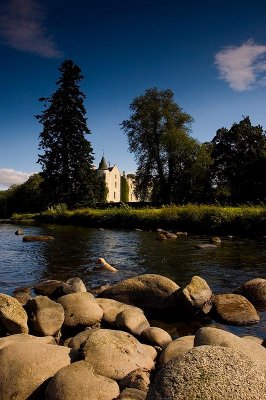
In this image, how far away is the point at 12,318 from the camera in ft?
20.3

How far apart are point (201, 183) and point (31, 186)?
126 feet

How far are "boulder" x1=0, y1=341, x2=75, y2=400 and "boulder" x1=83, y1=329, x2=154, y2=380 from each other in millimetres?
353

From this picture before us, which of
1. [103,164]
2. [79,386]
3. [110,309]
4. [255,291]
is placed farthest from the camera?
[103,164]

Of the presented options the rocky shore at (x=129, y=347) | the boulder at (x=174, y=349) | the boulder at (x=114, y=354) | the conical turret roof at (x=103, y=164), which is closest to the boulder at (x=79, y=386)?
the rocky shore at (x=129, y=347)

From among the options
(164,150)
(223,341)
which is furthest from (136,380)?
(164,150)

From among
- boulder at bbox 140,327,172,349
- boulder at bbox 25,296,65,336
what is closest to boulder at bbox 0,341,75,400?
boulder at bbox 25,296,65,336

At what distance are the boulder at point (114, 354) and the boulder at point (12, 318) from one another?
1596 millimetres

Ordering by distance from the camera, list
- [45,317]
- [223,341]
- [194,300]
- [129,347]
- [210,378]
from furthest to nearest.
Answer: [194,300] → [45,317] → [129,347] → [223,341] → [210,378]

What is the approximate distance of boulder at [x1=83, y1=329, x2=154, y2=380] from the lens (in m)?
4.84

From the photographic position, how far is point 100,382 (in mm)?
4301

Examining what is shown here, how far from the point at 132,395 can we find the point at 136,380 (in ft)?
1.67

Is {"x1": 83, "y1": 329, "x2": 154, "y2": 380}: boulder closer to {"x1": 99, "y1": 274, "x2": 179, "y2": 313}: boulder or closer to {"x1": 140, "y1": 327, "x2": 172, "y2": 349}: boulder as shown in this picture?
{"x1": 140, "y1": 327, "x2": 172, "y2": 349}: boulder

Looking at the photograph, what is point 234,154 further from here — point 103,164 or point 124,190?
point 124,190

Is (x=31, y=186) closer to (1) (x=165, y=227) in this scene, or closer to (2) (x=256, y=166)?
(2) (x=256, y=166)
